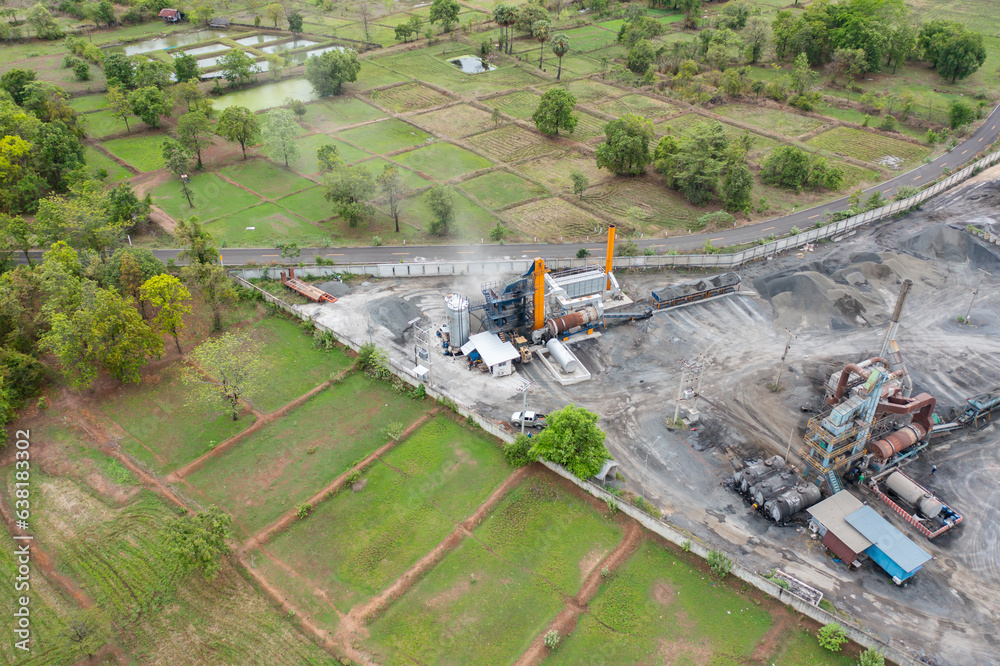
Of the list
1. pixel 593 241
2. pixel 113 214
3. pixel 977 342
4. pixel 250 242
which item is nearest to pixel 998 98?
pixel 977 342

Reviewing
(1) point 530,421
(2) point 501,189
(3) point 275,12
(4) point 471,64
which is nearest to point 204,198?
(2) point 501,189

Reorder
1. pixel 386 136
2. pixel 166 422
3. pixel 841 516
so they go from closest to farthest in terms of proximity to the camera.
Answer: pixel 841 516
pixel 166 422
pixel 386 136

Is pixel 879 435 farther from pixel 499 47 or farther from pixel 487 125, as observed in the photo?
pixel 499 47

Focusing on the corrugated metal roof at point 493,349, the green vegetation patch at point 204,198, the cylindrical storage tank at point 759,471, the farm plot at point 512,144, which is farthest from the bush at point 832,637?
the green vegetation patch at point 204,198

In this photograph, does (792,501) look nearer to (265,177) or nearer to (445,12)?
(265,177)

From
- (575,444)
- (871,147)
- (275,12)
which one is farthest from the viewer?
(275,12)

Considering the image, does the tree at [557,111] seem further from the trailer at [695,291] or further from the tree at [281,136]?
the trailer at [695,291]
